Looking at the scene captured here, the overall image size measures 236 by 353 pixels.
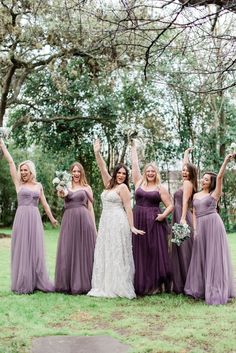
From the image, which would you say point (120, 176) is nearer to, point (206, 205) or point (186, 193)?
point (186, 193)

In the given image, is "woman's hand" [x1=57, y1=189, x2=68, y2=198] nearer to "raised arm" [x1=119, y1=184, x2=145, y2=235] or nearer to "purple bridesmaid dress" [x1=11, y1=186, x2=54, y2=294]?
"purple bridesmaid dress" [x1=11, y1=186, x2=54, y2=294]

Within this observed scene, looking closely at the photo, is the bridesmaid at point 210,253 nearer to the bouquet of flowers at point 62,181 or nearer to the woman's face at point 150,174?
the woman's face at point 150,174

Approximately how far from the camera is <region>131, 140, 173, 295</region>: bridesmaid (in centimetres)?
704

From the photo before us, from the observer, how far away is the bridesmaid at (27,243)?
23.3ft

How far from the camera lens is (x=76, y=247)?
7.28m

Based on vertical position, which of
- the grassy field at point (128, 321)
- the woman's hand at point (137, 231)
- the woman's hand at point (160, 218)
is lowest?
the grassy field at point (128, 321)

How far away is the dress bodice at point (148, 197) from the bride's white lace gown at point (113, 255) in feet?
A: 0.91

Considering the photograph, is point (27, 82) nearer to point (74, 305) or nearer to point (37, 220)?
point (37, 220)

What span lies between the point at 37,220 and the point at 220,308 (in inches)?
107

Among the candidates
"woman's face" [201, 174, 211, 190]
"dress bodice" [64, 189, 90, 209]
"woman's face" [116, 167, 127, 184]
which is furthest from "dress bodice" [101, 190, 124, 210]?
"woman's face" [201, 174, 211, 190]

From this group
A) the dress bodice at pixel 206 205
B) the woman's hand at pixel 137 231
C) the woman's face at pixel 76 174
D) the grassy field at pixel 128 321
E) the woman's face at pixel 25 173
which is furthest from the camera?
the woman's face at pixel 76 174

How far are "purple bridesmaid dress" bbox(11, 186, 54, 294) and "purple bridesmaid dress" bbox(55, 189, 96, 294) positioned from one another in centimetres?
23

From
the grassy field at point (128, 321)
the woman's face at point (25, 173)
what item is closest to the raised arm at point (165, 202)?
the grassy field at point (128, 321)

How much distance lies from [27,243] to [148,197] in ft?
5.64
